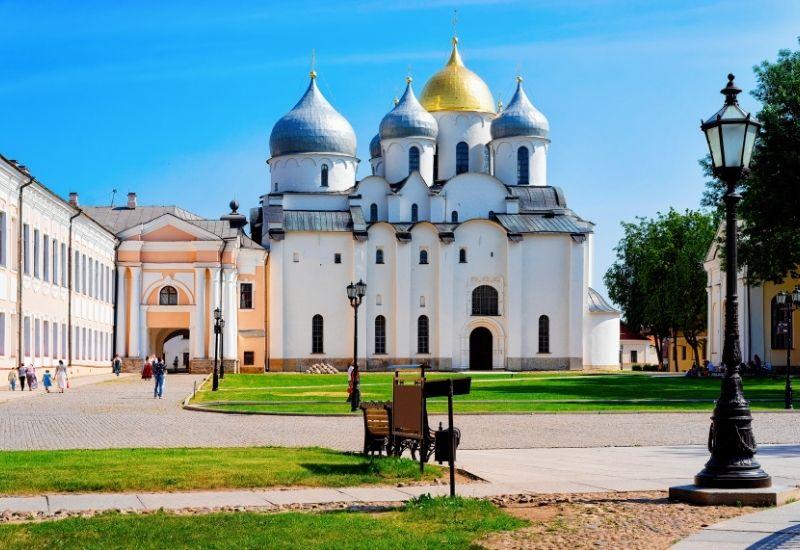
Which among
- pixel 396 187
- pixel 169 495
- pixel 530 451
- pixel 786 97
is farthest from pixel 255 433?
pixel 396 187

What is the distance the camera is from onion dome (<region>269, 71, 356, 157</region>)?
268ft

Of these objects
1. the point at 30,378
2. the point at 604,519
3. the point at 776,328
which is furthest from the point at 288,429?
the point at 776,328

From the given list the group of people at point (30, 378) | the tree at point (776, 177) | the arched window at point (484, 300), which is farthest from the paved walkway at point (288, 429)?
the arched window at point (484, 300)

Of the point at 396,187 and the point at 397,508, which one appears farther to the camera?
the point at 396,187

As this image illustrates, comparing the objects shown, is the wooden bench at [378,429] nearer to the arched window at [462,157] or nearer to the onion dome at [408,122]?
the onion dome at [408,122]

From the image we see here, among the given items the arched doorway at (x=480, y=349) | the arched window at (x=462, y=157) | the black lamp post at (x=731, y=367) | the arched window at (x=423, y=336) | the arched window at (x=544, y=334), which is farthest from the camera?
the arched window at (x=462, y=157)

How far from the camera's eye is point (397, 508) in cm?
1269

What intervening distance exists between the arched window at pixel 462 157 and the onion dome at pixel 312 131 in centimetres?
724

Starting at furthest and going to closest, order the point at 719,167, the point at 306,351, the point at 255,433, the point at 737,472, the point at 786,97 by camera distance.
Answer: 1. the point at 306,351
2. the point at 786,97
3. the point at 255,433
4. the point at 719,167
5. the point at 737,472

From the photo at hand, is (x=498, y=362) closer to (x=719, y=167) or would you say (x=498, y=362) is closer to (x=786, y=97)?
(x=786, y=97)

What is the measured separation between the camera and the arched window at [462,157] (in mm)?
85000

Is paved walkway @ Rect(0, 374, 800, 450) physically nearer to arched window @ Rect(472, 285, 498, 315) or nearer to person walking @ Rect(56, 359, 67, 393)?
person walking @ Rect(56, 359, 67, 393)

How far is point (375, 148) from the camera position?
89.3 m

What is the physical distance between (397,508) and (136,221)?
72.5 metres
